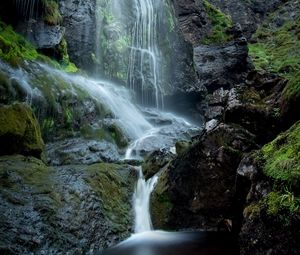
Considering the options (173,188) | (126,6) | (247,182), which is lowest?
(173,188)

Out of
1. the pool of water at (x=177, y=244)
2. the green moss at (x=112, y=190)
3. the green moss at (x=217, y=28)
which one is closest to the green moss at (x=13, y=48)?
the green moss at (x=112, y=190)

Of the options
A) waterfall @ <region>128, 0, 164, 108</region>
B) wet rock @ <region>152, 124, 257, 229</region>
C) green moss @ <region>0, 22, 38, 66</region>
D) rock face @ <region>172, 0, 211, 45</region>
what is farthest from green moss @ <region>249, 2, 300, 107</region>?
wet rock @ <region>152, 124, 257, 229</region>

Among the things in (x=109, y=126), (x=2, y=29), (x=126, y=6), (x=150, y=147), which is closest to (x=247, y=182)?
(x=150, y=147)

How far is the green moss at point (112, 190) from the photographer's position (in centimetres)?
775

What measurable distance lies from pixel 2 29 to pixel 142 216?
1020cm

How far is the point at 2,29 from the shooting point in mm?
13969

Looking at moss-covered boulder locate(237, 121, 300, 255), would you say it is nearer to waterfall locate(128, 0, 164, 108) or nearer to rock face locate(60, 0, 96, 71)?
rock face locate(60, 0, 96, 71)

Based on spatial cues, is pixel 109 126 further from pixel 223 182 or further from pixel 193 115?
pixel 193 115

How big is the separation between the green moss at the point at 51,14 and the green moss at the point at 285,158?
12.6 metres

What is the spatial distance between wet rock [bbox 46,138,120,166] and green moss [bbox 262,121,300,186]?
600 centimetres

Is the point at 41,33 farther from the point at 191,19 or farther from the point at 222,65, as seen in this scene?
the point at 191,19

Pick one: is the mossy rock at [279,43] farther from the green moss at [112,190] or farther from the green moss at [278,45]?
the green moss at [112,190]

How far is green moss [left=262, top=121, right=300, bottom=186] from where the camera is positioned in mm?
4802

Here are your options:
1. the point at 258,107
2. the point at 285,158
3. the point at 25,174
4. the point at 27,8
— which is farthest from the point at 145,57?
the point at 285,158
